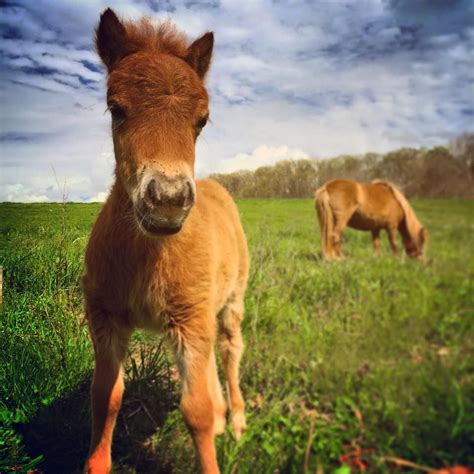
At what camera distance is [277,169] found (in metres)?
2.21

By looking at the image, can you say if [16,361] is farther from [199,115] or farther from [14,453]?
[199,115]

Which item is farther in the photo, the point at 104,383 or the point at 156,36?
the point at 104,383

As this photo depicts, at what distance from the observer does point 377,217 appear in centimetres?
184

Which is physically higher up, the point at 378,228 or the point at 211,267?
the point at 378,228

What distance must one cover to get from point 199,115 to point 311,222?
0.90 meters

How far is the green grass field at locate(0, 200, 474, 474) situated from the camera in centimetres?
144

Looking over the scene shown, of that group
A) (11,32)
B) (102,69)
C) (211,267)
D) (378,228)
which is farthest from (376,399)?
(11,32)

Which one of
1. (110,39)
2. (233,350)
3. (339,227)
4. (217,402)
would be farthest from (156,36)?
(217,402)

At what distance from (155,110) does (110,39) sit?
1.49ft

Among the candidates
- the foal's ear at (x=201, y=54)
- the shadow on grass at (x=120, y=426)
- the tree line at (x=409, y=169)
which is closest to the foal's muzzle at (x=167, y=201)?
the tree line at (x=409, y=169)

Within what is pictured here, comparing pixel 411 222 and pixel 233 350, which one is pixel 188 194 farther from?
pixel 233 350

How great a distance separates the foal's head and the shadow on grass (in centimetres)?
127

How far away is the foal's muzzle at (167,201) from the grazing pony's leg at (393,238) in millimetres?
761

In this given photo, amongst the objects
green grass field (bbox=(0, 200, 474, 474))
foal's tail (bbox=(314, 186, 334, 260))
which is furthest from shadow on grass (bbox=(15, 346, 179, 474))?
foal's tail (bbox=(314, 186, 334, 260))
